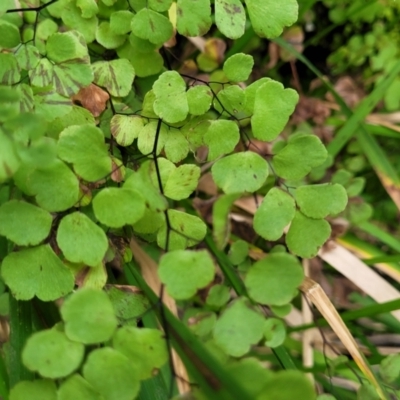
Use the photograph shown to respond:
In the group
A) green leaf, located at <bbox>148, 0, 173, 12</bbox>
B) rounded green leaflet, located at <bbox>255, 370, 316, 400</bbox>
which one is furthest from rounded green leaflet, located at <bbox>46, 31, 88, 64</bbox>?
rounded green leaflet, located at <bbox>255, 370, 316, 400</bbox>

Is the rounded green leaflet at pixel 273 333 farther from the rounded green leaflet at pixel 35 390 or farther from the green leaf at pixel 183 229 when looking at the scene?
the rounded green leaflet at pixel 35 390

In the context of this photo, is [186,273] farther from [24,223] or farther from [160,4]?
[160,4]

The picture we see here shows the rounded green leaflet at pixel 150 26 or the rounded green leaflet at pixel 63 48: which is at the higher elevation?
the rounded green leaflet at pixel 150 26

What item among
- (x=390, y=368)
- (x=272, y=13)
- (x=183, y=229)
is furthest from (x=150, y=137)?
(x=390, y=368)

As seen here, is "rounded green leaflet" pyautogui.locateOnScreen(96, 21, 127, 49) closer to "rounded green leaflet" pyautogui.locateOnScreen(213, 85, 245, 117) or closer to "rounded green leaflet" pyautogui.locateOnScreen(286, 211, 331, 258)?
"rounded green leaflet" pyautogui.locateOnScreen(213, 85, 245, 117)

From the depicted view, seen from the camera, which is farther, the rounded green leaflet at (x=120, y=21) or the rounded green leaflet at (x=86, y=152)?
the rounded green leaflet at (x=120, y=21)

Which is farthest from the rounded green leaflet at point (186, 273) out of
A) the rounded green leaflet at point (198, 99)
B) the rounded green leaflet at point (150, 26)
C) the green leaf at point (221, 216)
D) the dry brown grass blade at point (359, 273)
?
the dry brown grass blade at point (359, 273)
